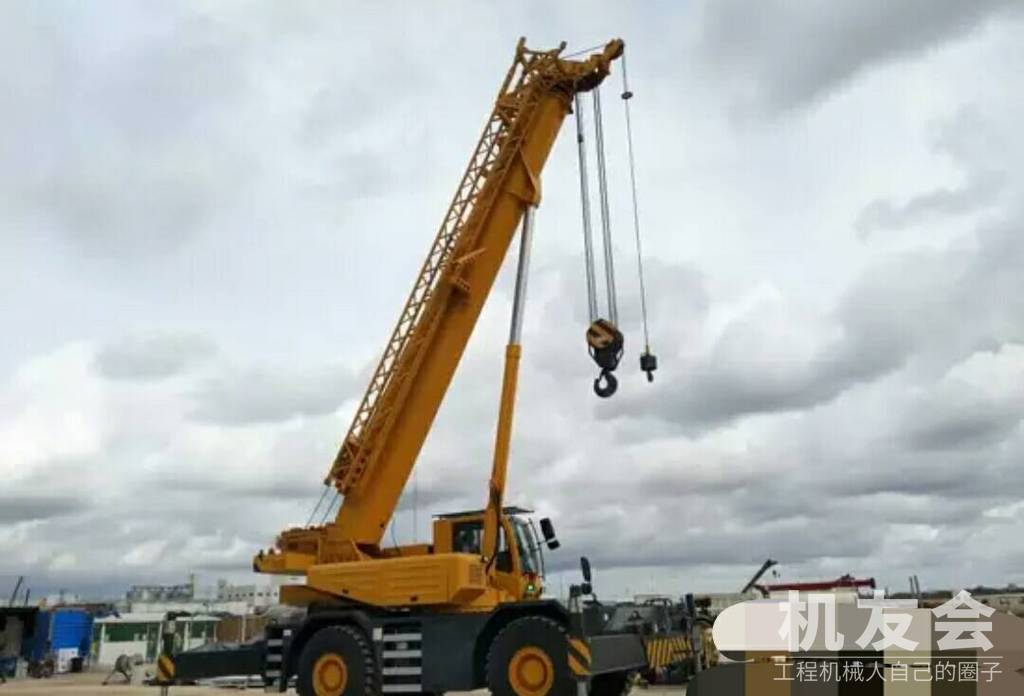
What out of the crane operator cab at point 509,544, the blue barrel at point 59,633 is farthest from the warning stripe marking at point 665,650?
the blue barrel at point 59,633

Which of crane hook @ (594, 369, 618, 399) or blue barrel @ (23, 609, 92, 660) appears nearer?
crane hook @ (594, 369, 618, 399)

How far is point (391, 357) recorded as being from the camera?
18.3 metres

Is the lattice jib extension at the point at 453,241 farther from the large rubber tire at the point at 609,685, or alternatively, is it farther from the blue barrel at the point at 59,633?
the blue barrel at the point at 59,633

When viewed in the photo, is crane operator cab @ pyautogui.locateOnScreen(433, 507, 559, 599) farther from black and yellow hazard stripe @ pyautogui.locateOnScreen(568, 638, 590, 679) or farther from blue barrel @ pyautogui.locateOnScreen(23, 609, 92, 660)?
blue barrel @ pyautogui.locateOnScreen(23, 609, 92, 660)

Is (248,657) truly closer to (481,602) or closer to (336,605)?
(336,605)

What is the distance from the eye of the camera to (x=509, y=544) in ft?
53.1

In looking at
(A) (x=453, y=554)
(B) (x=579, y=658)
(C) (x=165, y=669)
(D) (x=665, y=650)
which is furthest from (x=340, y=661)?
(D) (x=665, y=650)

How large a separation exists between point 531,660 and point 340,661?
354cm

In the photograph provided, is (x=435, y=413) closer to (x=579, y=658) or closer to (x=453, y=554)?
(x=453, y=554)

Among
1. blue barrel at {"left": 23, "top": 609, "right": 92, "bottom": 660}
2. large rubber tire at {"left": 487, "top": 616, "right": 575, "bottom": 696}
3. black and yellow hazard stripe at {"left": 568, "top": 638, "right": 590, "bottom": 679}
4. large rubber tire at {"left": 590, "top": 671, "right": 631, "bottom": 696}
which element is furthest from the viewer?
blue barrel at {"left": 23, "top": 609, "right": 92, "bottom": 660}

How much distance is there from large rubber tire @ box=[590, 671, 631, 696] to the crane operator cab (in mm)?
2724

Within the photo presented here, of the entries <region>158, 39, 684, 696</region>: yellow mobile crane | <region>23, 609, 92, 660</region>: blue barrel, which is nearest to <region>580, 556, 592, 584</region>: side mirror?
<region>158, 39, 684, 696</region>: yellow mobile crane

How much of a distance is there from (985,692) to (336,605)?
11.9 meters

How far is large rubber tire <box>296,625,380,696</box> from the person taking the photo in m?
15.5
